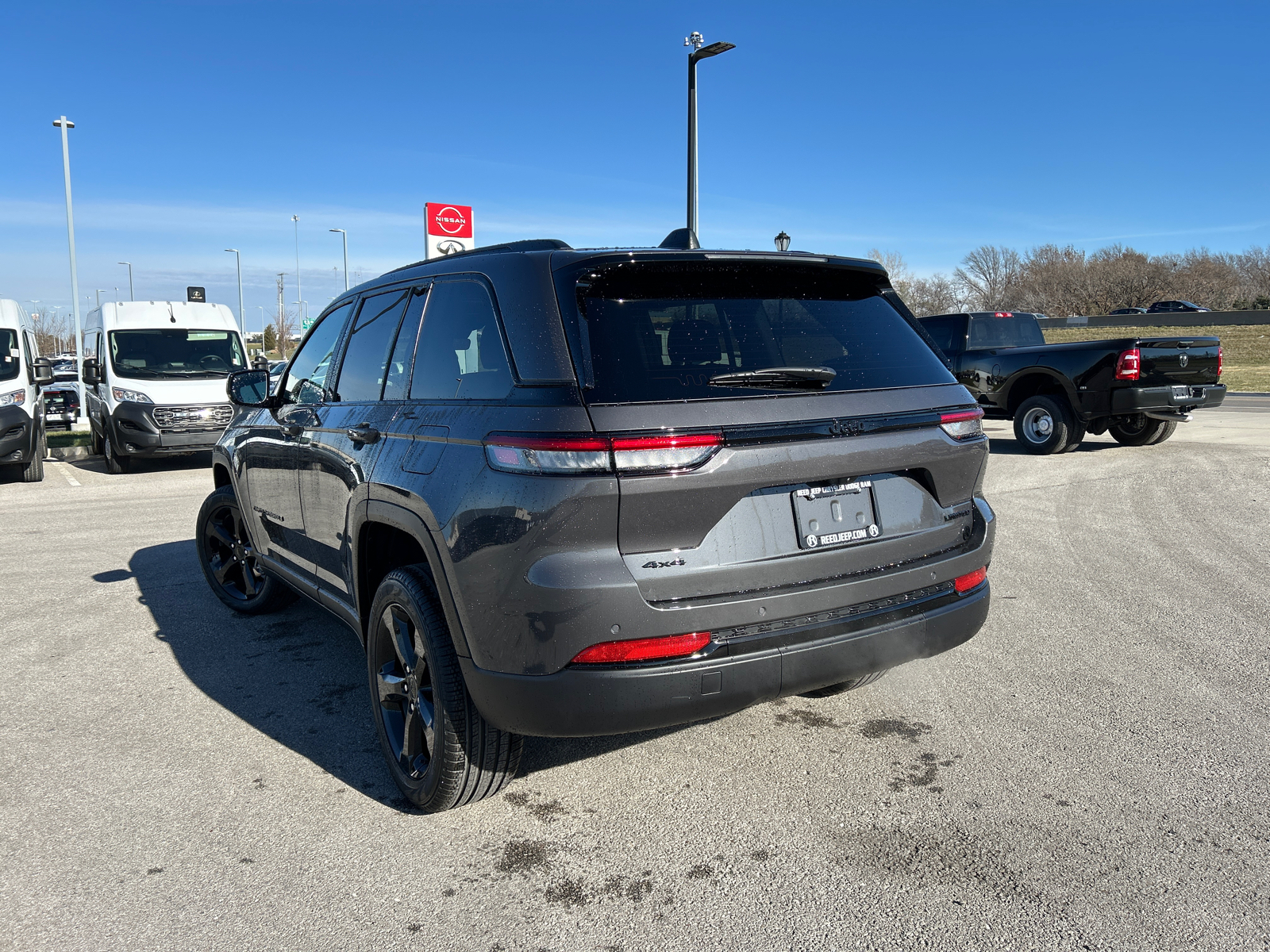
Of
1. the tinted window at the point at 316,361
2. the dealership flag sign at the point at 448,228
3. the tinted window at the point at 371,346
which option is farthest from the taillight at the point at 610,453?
the dealership flag sign at the point at 448,228

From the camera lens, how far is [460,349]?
313 cm

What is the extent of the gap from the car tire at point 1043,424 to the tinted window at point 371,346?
10418mm

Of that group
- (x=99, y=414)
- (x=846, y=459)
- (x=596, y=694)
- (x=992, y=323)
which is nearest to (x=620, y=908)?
(x=596, y=694)

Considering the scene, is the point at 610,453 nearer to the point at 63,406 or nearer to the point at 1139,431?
the point at 1139,431

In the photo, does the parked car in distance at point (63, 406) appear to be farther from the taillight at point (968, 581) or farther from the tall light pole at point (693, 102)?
the taillight at point (968, 581)

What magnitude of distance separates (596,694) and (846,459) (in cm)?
102

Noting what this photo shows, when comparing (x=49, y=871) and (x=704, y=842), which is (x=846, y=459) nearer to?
(x=704, y=842)

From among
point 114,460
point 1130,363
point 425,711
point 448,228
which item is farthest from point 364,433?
point 114,460

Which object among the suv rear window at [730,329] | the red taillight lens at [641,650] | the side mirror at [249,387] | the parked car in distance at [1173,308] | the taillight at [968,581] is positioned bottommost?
the red taillight lens at [641,650]

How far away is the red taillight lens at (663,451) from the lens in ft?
8.24

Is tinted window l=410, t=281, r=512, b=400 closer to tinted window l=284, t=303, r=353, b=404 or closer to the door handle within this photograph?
the door handle

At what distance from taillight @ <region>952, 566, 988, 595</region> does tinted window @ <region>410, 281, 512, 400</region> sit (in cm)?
165

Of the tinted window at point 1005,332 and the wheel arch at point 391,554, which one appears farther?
the tinted window at point 1005,332

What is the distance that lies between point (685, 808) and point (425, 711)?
3.03 ft
